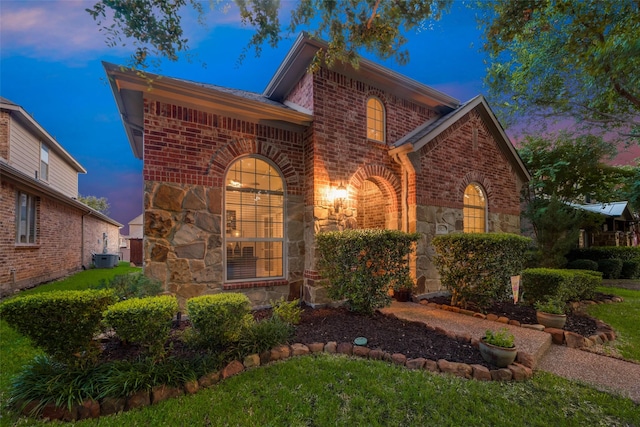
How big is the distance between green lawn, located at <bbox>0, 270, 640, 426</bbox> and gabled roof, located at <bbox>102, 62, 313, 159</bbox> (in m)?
4.20

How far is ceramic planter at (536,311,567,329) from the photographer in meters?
4.66

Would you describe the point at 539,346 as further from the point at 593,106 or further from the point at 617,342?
the point at 593,106

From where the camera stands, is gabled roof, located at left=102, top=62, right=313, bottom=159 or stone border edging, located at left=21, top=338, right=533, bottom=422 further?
gabled roof, located at left=102, top=62, right=313, bottom=159

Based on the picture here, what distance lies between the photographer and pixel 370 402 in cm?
270

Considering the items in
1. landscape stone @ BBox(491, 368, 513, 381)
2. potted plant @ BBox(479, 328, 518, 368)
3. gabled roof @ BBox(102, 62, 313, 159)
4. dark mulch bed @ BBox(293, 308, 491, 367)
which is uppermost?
gabled roof @ BBox(102, 62, 313, 159)

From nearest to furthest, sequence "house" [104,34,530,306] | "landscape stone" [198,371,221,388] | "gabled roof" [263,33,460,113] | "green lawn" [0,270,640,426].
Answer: "green lawn" [0,270,640,426] < "landscape stone" [198,371,221,388] < "house" [104,34,530,306] < "gabled roof" [263,33,460,113]

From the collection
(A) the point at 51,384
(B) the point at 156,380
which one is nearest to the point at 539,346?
(B) the point at 156,380

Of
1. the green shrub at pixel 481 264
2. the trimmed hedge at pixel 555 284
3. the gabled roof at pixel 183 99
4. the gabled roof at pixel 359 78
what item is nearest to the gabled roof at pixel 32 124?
the gabled roof at pixel 183 99

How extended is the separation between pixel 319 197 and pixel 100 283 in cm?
399

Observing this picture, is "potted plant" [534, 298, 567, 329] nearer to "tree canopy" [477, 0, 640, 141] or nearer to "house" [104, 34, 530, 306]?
"house" [104, 34, 530, 306]

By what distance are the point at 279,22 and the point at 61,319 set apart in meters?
4.56

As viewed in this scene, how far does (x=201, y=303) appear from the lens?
3195 mm

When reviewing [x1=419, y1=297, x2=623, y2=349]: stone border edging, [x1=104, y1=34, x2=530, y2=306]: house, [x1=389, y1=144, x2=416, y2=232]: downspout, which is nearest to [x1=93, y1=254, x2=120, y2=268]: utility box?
[x1=104, y1=34, x2=530, y2=306]: house

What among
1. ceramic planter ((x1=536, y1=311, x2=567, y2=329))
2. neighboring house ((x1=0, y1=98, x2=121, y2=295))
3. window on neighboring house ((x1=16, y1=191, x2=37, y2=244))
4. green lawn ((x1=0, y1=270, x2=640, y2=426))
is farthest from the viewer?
window on neighboring house ((x1=16, y1=191, x2=37, y2=244))
